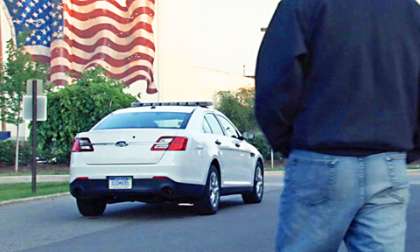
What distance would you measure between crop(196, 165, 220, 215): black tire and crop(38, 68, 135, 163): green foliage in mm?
17184

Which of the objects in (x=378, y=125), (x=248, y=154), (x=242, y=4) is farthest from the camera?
(x=242, y=4)

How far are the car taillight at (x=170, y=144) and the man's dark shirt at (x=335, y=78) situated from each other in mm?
8084

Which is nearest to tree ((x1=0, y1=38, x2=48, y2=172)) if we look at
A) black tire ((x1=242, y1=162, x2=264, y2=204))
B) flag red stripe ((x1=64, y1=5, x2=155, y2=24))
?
flag red stripe ((x1=64, y1=5, x2=155, y2=24))

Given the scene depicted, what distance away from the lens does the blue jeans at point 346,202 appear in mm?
3381

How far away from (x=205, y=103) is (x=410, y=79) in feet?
36.9

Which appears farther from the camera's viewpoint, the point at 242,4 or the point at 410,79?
the point at 242,4

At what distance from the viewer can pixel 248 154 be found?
14406 millimetres

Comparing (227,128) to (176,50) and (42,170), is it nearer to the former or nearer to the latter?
(42,170)

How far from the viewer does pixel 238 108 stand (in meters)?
42.1

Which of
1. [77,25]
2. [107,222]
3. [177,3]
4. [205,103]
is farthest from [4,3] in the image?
[107,222]

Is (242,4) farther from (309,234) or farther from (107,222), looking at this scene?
(309,234)

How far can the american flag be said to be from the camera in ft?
132

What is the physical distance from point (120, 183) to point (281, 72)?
27.3ft

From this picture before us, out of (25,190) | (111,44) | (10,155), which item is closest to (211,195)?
(25,190)
